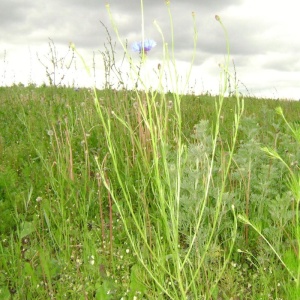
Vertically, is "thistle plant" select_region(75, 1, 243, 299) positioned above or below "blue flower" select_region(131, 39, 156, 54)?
below

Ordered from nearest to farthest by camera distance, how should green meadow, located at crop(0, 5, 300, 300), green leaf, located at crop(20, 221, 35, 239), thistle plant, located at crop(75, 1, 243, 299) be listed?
thistle plant, located at crop(75, 1, 243, 299) < green meadow, located at crop(0, 5, 300, 300) < green leaf, located at crop(20, 221, 35, 239)

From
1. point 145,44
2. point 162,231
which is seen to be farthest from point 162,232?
point 145,44

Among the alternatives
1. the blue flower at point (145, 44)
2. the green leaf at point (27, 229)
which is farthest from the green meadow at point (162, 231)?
the blue flower at point (145, 44)

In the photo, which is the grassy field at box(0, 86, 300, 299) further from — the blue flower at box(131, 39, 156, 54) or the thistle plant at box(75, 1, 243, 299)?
the blue flower at box(131, 39, 156, 54)

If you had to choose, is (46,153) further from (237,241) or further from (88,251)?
(237,241)

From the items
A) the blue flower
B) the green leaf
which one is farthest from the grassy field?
the blue flower

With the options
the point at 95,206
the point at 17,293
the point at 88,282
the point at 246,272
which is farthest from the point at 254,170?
the point at 17,293

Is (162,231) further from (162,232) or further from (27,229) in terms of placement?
(27,229)

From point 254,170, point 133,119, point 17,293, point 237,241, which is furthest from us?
point 133,119

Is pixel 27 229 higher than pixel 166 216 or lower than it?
lower

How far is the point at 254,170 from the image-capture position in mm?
3262

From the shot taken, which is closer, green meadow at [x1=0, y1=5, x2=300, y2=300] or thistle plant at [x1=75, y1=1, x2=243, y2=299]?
thistle plant at [x1=75, y1=1, x2=243, y2=299]

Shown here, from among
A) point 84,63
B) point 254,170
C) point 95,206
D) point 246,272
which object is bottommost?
point 246,272

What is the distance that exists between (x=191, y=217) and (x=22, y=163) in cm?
190
